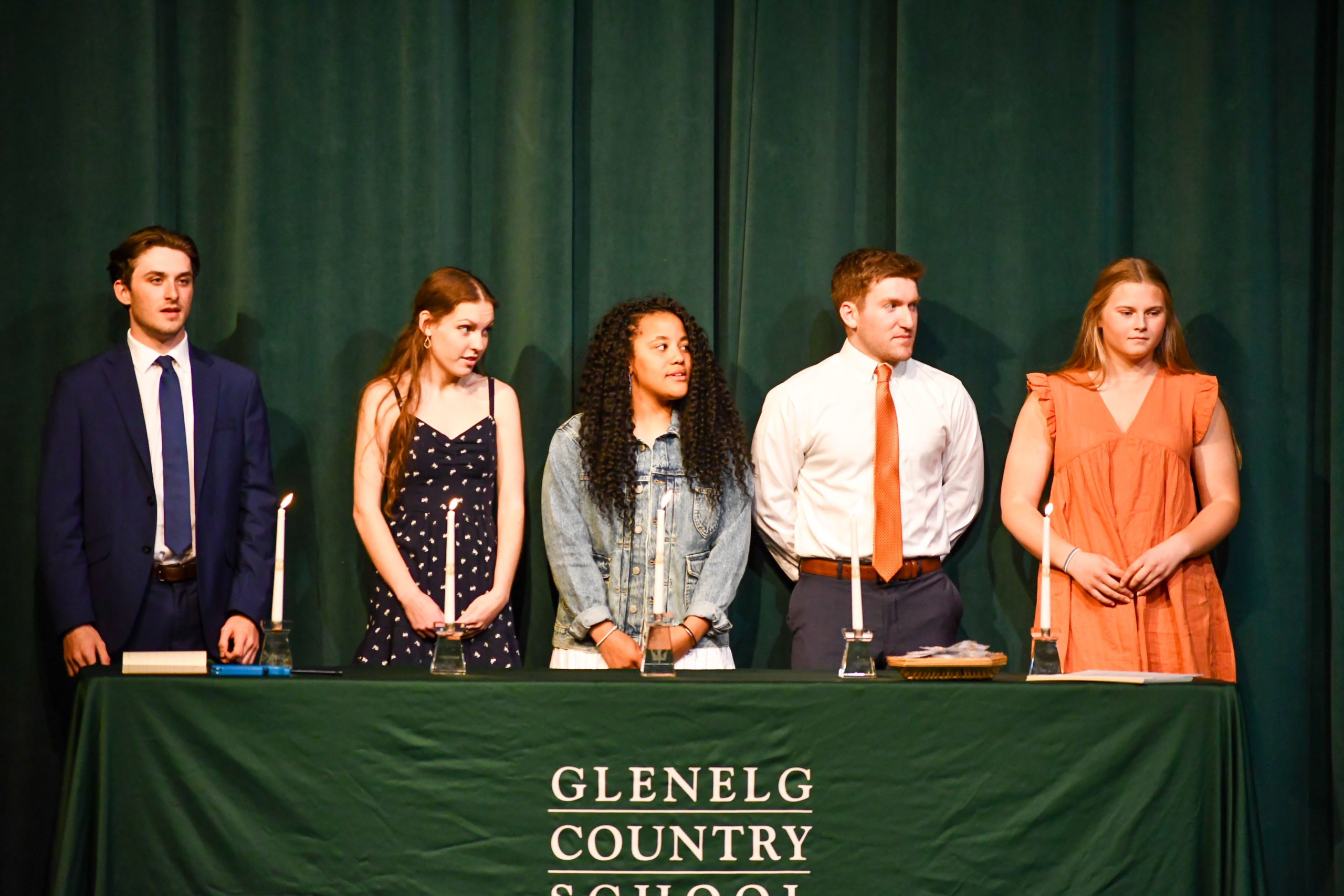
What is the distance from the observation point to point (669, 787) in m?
2.84

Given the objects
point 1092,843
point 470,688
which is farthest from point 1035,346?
point 470,688

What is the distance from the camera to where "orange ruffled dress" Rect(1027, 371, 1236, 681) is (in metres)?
4.15

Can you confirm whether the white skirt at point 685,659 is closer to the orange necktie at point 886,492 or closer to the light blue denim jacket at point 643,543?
the light blue denim jacket at point 643,543

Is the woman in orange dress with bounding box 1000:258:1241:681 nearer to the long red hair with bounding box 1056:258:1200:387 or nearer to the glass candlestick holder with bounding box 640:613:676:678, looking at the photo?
the long red hair with bounding box 1056:258:1200:387

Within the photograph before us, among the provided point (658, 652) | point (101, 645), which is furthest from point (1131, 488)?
point (101, 645)

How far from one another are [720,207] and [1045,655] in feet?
7.51

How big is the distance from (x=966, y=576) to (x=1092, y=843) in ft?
5.98

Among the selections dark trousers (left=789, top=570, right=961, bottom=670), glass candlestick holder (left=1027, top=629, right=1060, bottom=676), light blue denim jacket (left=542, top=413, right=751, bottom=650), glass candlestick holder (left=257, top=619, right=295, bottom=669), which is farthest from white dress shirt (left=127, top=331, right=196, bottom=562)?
glass candlestick holder (left=1027, top=629, right=1060, bottom=676)

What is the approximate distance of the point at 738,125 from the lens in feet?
15.4

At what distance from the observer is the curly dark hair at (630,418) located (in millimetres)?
4082

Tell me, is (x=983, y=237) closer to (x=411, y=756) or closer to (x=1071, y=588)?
(x=1071, y=588)

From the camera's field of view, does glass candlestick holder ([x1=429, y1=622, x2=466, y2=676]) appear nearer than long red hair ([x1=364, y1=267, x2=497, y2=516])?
Yes

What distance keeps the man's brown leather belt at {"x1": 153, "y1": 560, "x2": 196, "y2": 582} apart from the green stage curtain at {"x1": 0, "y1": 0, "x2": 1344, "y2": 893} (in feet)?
1.91

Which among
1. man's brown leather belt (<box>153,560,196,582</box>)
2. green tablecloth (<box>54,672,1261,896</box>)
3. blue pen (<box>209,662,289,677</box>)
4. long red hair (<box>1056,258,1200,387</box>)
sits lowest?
green tablecloth (<box>54,672,1261,896</box>)
